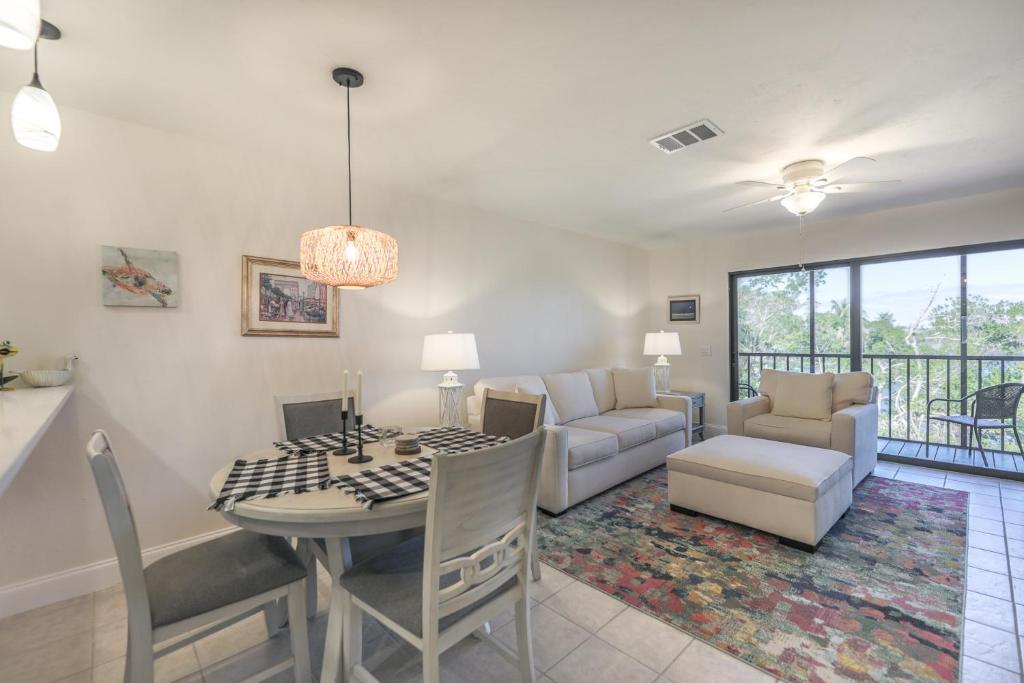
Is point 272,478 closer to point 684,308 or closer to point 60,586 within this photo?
point 60,586

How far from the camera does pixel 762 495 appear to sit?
2.66m

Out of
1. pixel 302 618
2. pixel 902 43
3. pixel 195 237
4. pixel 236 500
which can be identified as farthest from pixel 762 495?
pixel 195 237

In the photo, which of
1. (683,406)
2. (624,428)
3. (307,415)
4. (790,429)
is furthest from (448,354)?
(790,429)

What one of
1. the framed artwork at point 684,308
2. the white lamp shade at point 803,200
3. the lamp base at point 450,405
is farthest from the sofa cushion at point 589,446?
the framed artwork at point 684,308

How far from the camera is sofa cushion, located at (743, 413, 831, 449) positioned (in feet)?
11.8

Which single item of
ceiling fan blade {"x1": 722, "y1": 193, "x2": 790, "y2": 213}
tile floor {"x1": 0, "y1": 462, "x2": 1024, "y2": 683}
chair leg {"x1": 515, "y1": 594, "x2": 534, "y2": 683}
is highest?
ceiling fan blade {"x1": 722, "y1": 193, "x2": 790, "y2": 213}

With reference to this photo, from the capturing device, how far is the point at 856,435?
3.39 meters

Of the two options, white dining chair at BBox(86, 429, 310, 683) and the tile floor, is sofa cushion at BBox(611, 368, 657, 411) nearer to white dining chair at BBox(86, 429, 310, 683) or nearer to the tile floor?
the tile floor

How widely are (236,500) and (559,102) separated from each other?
2.20m

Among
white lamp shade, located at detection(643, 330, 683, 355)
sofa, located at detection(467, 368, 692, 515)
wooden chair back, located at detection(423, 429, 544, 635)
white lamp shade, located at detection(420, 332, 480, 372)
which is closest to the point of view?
wooden chair back, located at detection(423, 429, 544, 635)

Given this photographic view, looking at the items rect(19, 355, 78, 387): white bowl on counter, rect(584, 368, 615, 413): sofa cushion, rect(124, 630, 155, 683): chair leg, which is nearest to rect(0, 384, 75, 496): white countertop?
rect(19, 355, 78, 387): white bowl on counter

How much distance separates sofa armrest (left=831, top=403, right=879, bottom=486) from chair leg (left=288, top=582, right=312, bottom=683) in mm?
3728

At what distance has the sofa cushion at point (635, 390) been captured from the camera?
14.9 feet

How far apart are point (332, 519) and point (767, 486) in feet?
8.01
